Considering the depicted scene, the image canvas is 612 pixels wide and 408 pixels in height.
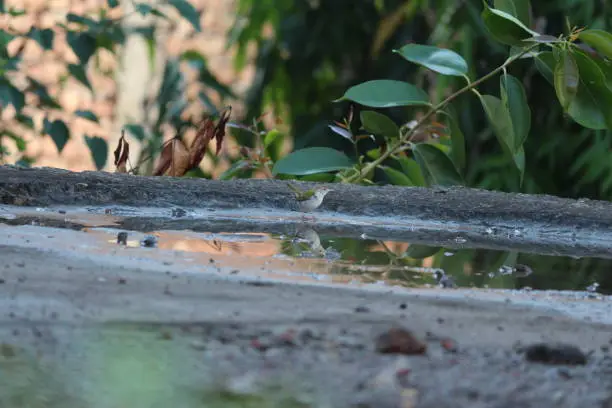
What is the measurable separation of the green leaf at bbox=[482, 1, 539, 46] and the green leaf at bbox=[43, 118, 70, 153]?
1071 millimetres

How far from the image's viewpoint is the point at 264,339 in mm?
742

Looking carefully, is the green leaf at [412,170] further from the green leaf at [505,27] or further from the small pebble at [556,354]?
the small pebble at [556,354]

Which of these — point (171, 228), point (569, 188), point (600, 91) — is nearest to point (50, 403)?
point (171, 228)

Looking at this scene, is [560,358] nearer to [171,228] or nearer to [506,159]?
[171,228]

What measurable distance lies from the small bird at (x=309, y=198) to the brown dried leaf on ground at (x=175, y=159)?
43 centimetres

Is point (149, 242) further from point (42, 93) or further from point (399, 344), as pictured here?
point (42, 93)

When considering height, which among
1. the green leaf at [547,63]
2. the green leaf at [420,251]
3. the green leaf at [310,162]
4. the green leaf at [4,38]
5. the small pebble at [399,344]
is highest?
the green leaf at [547,63]

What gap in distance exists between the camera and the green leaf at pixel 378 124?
6.02 feet

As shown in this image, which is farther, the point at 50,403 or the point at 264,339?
the point at 264,339

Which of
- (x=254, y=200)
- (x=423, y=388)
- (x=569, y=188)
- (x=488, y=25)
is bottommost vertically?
(x=569, y=188)

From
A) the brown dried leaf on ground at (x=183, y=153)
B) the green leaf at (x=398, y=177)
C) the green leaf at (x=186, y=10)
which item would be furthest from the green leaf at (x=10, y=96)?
the green leaf at (x=398, y=177)

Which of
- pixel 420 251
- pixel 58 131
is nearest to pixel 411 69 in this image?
pixel 58 131

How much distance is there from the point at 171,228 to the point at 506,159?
1582 mm

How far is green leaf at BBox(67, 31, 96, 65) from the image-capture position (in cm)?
236
